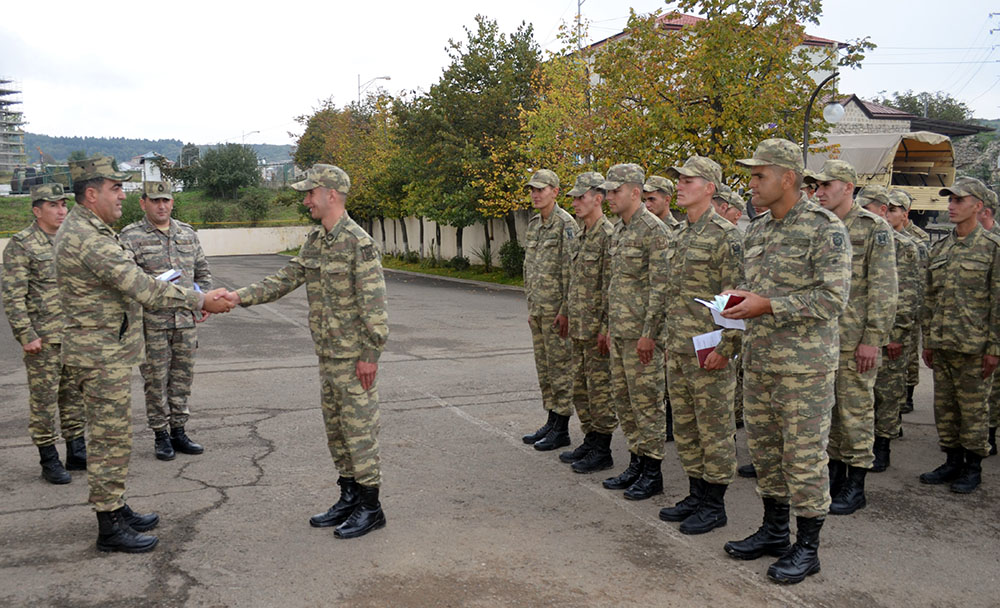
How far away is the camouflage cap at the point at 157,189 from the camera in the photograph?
646cm

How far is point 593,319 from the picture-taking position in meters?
6.04

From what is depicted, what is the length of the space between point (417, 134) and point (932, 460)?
23.1 metres

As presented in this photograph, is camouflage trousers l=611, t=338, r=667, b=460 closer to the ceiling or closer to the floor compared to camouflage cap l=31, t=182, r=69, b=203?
closer to the floor

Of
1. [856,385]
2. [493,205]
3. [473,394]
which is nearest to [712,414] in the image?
[856,385]

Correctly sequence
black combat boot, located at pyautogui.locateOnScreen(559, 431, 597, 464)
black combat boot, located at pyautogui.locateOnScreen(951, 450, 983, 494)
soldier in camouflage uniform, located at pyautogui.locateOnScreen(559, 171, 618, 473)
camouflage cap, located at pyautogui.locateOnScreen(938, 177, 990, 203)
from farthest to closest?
black combat boot, located at pyautogui.locateOnScreen(559, 431, 597, 464), soldier in camouflage uniform, located at pyautogui.locateOnScreen(559, 171, 618, 473), camouflage cap, located at pyautogui.locateOnScreen(938, 177, 990, 203), black combat boot, located at pyautogui.locateOnScreen(951, 450, 983, 494)

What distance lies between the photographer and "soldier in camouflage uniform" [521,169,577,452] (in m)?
6.55

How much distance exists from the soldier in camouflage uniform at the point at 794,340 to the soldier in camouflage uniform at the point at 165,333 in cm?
444

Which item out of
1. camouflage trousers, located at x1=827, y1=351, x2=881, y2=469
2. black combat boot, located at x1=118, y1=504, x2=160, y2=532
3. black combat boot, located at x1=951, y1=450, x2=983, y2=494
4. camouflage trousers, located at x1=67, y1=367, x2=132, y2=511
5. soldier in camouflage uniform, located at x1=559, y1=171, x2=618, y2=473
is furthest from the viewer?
soldier in camouflage uniform, located at x1=559, y1=171, x2=618, y2=473

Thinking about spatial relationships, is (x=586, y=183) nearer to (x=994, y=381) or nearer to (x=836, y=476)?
(x=836, y=476)

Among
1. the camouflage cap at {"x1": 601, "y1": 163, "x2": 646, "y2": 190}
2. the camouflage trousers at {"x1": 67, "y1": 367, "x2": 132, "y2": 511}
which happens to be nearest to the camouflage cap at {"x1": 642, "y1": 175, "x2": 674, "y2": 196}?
the camouflage cap at {"x1": 601, "y1": 163, "x2": 646, "y2": 190}

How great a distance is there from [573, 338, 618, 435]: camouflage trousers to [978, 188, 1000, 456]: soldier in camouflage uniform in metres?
3.02

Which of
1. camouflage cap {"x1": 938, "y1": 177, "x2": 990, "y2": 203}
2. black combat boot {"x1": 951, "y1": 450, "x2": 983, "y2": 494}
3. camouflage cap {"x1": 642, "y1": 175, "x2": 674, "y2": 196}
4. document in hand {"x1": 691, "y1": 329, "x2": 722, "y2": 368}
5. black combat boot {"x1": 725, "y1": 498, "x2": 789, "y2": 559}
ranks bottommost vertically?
black combat boot {"x1": 951, "y1": 450, "x2": 983, "y2": 494}

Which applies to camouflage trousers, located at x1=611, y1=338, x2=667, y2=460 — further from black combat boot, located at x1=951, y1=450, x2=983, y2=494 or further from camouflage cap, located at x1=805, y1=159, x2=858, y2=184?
black combat boot, located at x1=951, y1=450, x2=983, y2=494

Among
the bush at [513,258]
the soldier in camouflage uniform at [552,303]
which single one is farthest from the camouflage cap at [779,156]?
the bush at [513,258]
